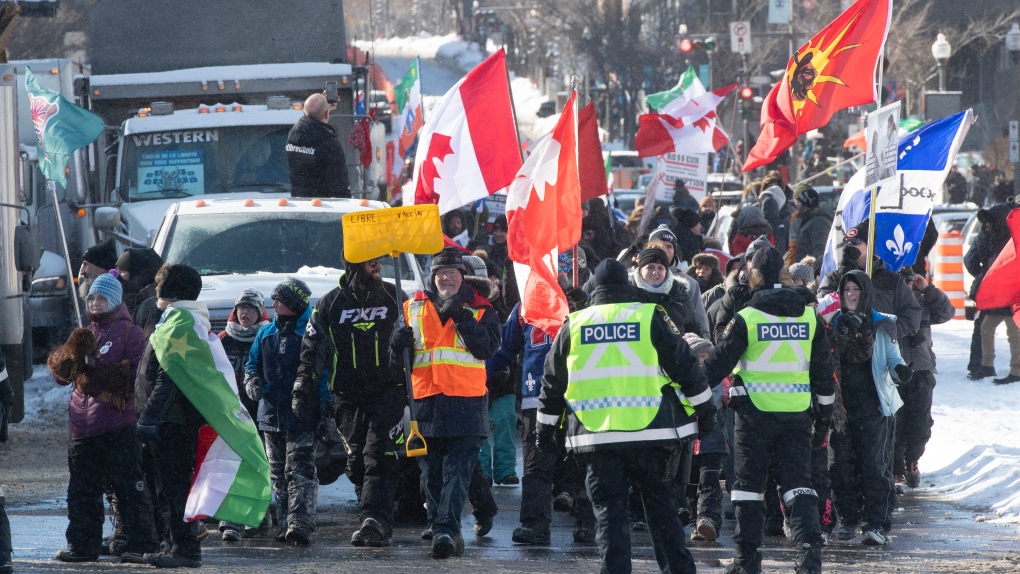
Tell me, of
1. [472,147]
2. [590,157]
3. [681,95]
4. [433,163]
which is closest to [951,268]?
[681,95]

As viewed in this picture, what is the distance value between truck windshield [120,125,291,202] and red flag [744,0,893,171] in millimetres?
4970

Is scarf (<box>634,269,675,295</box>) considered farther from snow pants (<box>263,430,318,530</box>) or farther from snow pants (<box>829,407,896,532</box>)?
snow pants (<box>263,430,318,530</box>)

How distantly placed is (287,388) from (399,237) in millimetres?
1150

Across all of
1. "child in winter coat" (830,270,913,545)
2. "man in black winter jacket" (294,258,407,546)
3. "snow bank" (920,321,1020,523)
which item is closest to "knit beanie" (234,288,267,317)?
"man in black winter jacket" (294,258,407,546)

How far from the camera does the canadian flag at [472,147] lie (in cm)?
1041

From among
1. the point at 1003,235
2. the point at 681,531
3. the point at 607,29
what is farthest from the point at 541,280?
the point at 607,29

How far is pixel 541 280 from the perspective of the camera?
29.1 feet

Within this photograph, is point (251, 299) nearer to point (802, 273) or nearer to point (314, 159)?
point (802, 273)

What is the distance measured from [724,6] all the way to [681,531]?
54.7m

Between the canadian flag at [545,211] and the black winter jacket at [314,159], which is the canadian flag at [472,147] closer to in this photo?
the canadian flag at [545,211]

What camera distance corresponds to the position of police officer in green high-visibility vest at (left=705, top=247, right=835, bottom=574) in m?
A: 7.57

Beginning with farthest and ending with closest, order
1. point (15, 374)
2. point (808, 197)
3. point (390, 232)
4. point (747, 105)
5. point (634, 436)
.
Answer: point (747, 105) → point (808, 197) → point (15, 374) → point (390, 232) → point (634, 436)

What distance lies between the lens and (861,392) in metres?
8.85

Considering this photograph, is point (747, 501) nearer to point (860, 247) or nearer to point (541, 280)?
point (541, 280)
